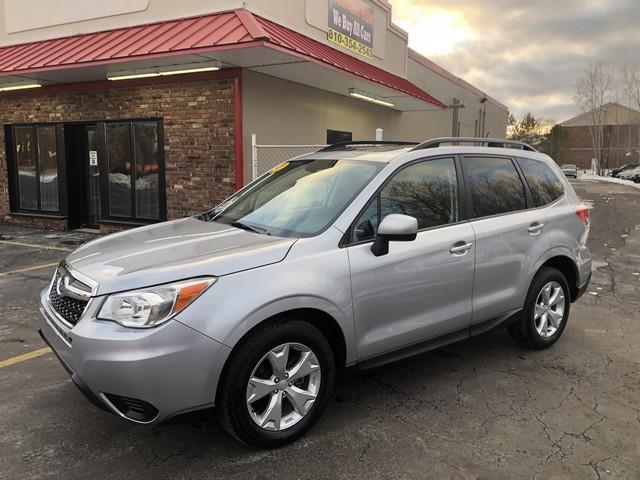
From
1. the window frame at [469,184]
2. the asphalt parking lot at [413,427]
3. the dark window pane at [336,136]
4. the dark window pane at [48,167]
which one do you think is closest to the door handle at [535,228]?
the window frame at [469,184]

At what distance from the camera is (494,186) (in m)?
4.36

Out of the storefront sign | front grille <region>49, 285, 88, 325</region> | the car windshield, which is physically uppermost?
the storefront sign

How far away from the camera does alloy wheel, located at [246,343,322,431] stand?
2.97m

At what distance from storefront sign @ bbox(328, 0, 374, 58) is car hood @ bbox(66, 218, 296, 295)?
927cm

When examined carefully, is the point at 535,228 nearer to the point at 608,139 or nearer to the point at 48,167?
the point at 48,167

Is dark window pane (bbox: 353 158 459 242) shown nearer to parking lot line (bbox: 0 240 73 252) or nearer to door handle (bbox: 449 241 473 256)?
door handle (bbox: 449 241 473 256)

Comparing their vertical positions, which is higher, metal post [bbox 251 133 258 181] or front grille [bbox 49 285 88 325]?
metal post [bbox 251 133 258 181]

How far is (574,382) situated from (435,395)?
114 centimetres

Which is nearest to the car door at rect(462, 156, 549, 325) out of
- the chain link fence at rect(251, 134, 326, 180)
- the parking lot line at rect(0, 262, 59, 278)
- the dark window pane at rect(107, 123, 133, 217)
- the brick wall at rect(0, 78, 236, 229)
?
the chain link fence at rect(251, 134, 326, 180)

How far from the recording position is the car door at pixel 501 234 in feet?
13.3

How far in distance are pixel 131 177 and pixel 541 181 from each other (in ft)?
27.9

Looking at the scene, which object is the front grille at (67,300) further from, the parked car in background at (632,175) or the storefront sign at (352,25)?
the parked car in background at (632,175)

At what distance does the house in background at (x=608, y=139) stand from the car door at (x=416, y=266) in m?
78.4

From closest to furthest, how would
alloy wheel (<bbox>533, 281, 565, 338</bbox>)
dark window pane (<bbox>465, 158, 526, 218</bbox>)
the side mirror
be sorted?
the side mirror < dark window pane (<bbox>465, 158, 526, 218</bbox>) < alloy wheel (<bbox>533, 281, 565, 338</bbox>)
